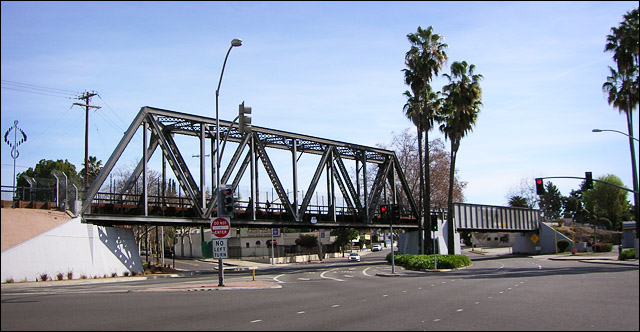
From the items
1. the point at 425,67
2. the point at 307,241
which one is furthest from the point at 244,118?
the point at 307,241

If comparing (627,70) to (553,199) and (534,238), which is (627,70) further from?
(553,199)

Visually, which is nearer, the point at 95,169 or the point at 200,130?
the point at 200,130

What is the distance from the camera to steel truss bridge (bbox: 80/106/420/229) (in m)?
36.8

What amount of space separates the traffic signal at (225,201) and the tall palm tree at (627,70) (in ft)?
110

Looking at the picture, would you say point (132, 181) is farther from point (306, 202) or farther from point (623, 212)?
point (623, 212)

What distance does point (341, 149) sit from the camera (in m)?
56.1

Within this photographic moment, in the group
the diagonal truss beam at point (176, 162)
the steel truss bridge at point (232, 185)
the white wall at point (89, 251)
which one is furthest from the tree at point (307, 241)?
the white wall at point (89, 251)

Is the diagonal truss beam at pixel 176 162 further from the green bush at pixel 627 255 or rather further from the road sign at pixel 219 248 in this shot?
the green bush at pixel 627 255

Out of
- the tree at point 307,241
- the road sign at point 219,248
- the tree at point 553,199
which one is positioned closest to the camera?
the road sign at point 219,248

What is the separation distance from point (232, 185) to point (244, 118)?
21402 millimetres

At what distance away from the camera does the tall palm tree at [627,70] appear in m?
45.3

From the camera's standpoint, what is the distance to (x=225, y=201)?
25.5 m

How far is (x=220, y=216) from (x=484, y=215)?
47526 millimetres

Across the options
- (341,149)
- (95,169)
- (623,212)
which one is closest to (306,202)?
(341,149)
